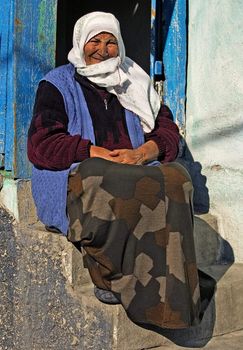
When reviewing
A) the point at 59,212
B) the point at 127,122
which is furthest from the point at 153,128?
the point at 59,212

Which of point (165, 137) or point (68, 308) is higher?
point (165, 137)

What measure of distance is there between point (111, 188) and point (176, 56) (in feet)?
5.86

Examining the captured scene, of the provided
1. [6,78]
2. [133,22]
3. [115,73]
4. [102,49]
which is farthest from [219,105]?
[133,22]

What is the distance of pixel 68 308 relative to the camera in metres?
3.18

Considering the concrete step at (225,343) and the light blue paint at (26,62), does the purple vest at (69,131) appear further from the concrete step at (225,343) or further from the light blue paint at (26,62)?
the concrete step at (225,343)

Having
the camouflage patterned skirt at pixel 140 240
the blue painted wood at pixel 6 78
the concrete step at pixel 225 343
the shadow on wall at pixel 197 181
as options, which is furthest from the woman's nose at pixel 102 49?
the concrete step at pixel 225 343

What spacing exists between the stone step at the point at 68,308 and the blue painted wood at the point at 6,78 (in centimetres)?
51

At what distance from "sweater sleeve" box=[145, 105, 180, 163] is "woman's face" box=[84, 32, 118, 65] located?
0.49m

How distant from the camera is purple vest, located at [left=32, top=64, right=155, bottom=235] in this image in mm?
3141

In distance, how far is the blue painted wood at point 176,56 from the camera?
4309mm

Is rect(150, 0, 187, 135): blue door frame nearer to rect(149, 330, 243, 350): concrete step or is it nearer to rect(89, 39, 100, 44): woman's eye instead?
rect(89, 39, 100, 44): woman's eye

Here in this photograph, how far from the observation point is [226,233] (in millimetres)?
3969

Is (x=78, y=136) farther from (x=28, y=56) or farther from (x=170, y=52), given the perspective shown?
(x=170, y=52)

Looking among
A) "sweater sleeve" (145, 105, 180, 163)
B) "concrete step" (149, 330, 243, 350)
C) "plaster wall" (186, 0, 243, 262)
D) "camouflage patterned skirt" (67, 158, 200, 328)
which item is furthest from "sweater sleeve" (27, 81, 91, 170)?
"plaster wall" (186, 0, 243, 262)
